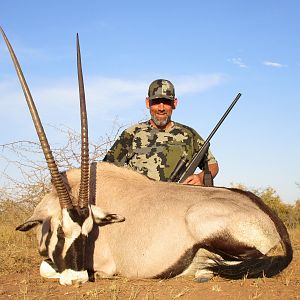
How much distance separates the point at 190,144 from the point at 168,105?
0.58m

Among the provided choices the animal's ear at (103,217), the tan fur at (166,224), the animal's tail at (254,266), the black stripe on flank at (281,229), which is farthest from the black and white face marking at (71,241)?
the black stripe on flank at (281,229)

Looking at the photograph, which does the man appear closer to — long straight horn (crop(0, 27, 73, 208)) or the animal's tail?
the animal's tail

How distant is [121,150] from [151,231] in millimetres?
2130

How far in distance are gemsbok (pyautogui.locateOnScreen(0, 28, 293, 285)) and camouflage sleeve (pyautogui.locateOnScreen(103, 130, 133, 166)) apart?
1.55 m

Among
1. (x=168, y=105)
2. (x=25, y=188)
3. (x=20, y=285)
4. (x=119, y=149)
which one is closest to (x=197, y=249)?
(x=20, y=285)

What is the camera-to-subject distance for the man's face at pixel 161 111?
6414 millimetres

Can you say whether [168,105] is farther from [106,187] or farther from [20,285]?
[20,285]

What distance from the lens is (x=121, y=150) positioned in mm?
6199

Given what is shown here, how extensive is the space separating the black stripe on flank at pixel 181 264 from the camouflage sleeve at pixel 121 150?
7.25 ft

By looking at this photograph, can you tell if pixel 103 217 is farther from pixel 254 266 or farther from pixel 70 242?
pixel 254 266

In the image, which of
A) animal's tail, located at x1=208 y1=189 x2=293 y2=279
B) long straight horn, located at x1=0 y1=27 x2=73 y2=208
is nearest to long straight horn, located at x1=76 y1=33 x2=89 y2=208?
long straight horn, located at x1=0 y1=27 x2=73 y2=208

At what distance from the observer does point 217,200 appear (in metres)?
4.27

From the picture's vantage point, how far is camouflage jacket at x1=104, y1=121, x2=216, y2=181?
614 cm

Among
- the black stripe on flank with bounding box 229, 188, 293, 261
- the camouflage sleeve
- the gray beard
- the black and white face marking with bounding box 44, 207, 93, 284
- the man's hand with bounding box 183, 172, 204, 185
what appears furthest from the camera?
the gray beard
